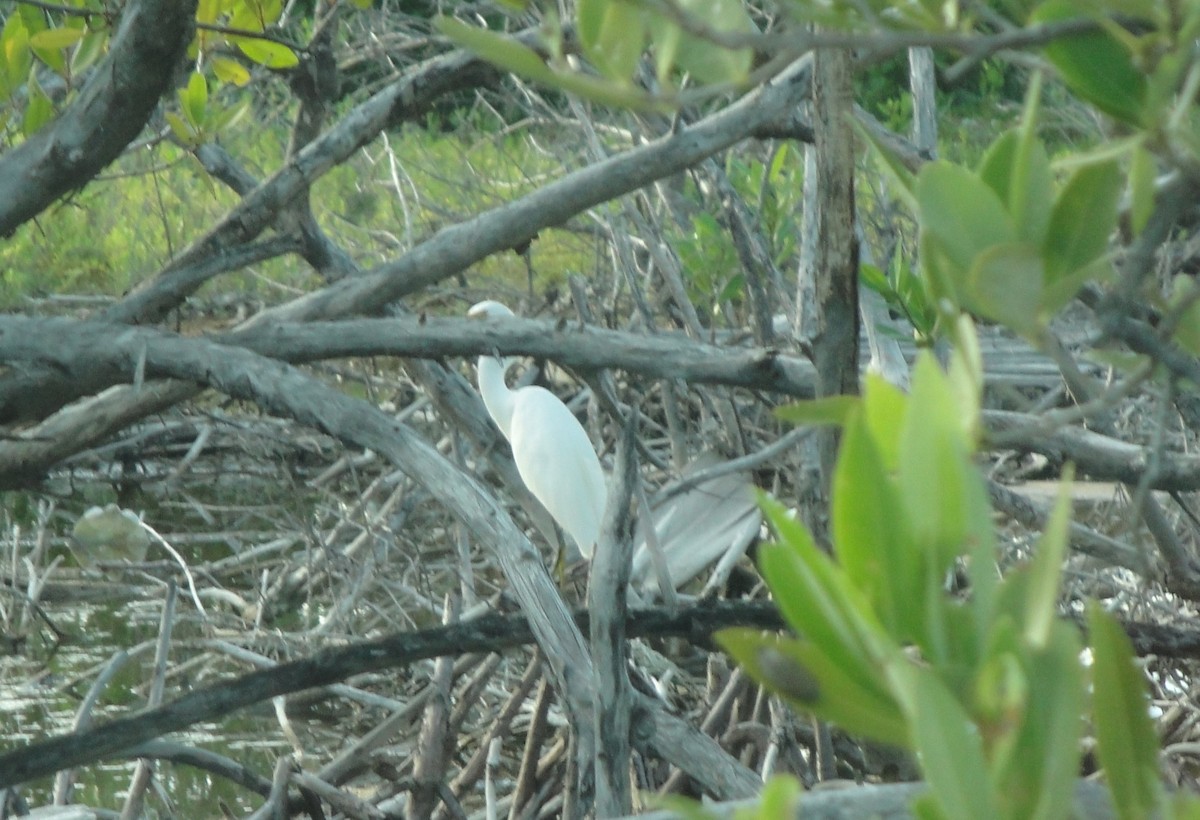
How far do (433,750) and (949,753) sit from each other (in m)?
1.93

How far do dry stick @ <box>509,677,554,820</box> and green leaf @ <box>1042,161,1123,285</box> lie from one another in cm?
181

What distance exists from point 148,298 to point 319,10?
670 millimetres

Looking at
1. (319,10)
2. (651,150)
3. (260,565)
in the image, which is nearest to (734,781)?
(651,150)

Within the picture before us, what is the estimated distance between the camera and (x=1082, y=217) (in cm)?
54

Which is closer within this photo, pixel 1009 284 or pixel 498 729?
pixel 1009 284

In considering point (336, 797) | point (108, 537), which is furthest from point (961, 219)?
point (108, 537)

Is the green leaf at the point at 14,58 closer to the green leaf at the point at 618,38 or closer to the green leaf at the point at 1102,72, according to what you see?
the green leaf at the point at 618,38

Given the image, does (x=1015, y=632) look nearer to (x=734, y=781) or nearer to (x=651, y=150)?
(x=734, y=781)

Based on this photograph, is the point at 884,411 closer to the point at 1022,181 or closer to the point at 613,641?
the point at 1022,181

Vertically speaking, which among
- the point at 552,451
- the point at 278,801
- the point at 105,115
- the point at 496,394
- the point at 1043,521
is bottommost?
the point at 278,801

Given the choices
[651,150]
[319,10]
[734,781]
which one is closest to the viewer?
[734,781]

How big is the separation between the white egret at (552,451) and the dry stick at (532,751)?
1685 mm

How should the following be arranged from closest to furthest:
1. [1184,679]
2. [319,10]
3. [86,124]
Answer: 1. [86,124]
2. [319,10]
3. [1184,679]

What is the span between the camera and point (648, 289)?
3.97 m
